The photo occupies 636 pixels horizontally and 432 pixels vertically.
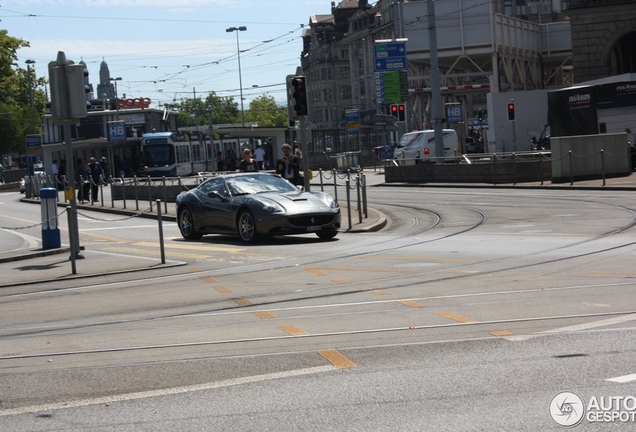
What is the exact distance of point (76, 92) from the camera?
56.2ft

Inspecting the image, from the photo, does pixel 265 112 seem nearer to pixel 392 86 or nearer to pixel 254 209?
pixel 392 86

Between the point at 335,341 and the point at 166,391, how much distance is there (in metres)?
1.92

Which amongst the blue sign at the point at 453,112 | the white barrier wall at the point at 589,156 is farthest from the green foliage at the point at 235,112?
the white barrier wall at the point at 589,156

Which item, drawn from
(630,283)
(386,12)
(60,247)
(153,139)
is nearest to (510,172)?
(60,247)

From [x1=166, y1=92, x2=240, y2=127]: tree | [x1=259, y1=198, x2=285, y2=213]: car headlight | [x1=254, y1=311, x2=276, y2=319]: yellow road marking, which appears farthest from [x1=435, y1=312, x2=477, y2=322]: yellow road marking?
[x1=166, y1=92, x2=240, y2=127]: tree

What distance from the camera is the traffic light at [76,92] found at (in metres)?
17.1

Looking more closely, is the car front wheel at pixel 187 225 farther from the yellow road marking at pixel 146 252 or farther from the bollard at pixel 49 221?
the bollard at pixel 49 221

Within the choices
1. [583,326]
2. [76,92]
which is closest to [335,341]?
[583,326]

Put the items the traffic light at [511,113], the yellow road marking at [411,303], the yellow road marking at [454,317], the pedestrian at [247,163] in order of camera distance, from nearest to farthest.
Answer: the yellow road marking at [454,317]
the yellow road marking at [411,303]
the pedestrian at [247,163]
the traffic light at [511,113]

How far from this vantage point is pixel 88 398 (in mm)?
6734

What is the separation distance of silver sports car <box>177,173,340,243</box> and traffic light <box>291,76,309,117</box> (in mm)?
3089

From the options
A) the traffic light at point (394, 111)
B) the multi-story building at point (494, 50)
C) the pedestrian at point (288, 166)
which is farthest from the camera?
the multi-story building at point (494, 50)

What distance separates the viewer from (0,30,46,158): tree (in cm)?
7444

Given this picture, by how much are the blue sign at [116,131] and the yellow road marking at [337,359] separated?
211ft
